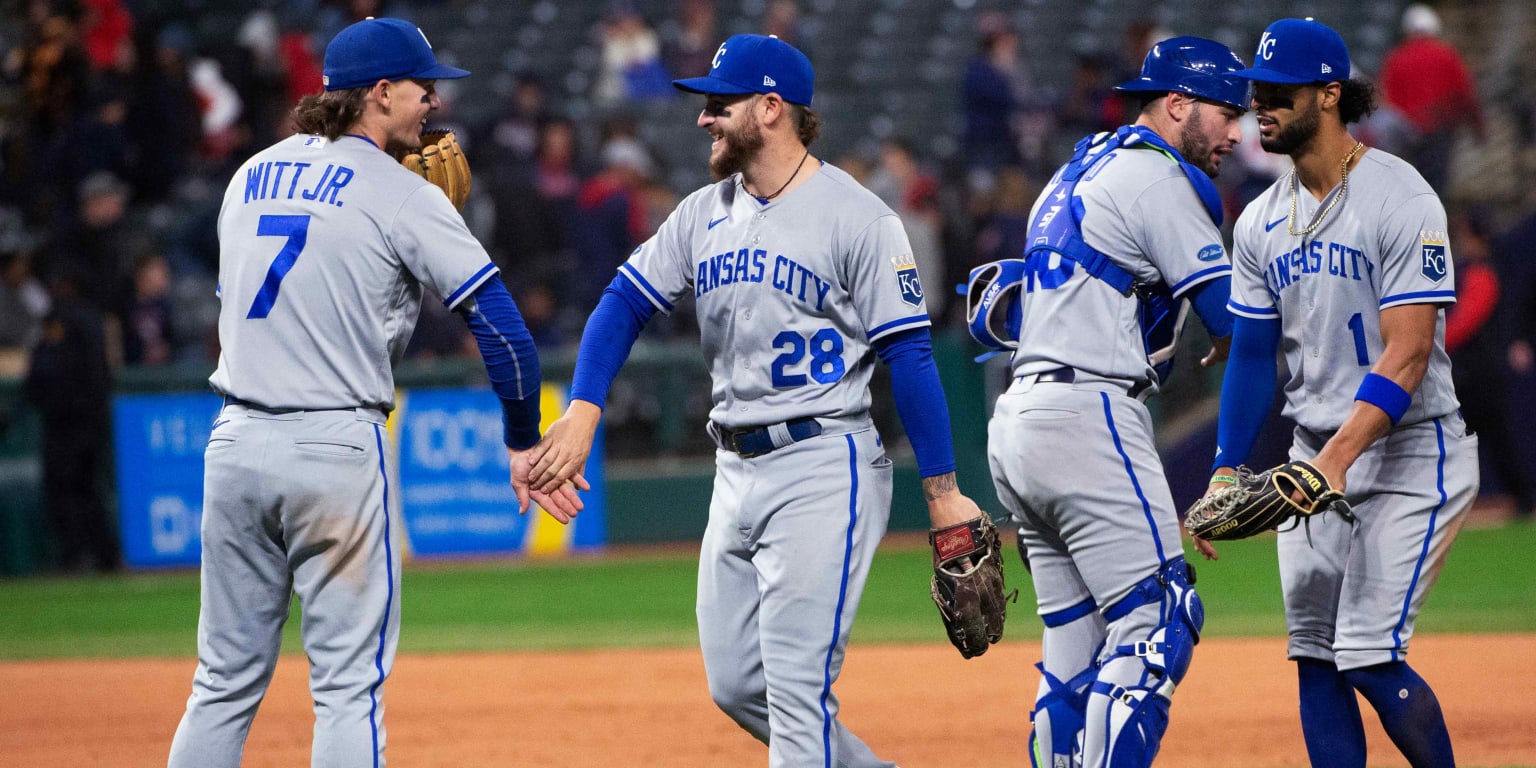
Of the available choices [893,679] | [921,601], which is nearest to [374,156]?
[893,679]

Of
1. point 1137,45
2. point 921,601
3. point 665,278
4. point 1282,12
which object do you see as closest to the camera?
point 665,278

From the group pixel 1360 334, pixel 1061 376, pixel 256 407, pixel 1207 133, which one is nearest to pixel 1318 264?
pixel 1360 334

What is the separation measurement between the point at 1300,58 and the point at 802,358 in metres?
1.53

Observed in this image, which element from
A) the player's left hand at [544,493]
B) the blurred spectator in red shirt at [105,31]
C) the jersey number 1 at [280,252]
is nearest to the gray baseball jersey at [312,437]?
the jersey number 1 at [280,252]

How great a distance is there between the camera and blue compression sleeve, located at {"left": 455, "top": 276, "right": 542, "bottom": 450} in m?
4.36

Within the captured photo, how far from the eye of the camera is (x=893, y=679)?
8.13 m

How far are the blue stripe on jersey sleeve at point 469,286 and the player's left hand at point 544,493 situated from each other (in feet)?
1.57

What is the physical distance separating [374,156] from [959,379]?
9.05 metres

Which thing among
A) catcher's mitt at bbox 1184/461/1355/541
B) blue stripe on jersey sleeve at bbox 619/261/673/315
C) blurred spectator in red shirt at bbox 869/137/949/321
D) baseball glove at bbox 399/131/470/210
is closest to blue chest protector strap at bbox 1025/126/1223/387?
catcher's mitt at bbox 1184/461/1355/541

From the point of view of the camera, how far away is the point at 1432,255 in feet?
14.5

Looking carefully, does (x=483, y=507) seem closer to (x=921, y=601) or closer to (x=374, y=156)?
(x=921, y=601)

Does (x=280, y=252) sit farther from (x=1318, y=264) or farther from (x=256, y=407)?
(x=1318, y=264)

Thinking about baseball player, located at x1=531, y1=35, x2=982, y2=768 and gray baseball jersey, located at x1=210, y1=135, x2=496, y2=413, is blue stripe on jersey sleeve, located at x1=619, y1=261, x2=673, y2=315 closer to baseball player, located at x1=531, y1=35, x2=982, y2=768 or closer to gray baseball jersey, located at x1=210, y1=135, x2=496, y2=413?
baseball player, located at x1=531, y1=35, x2=982, y2=768

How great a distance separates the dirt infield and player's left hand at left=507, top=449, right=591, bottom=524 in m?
2.00
